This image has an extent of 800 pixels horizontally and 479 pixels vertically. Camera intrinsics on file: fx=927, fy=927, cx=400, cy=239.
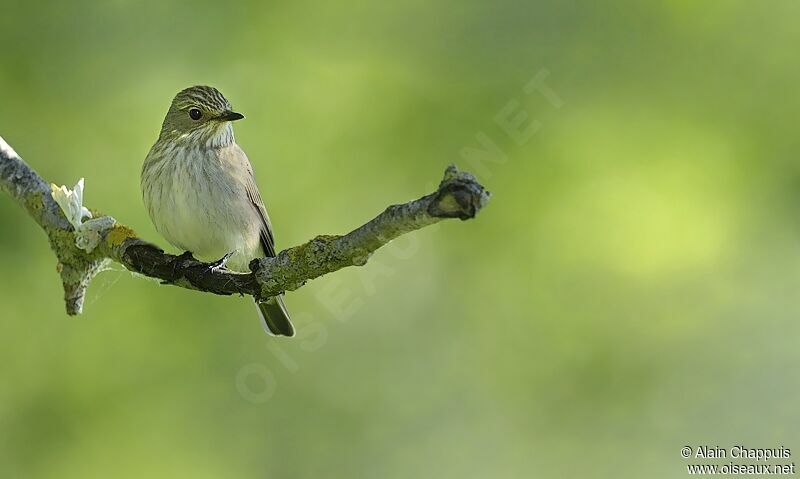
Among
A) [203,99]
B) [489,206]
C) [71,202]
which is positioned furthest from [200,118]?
[489,206]

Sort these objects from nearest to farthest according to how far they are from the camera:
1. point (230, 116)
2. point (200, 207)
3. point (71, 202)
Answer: point (71, 202) → point (200, 207) → point (230, 116)

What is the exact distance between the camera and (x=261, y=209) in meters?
6.39

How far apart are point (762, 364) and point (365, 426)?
3.01m

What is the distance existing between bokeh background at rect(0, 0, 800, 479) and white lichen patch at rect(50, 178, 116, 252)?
128cm

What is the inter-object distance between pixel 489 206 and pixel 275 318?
1719 mm

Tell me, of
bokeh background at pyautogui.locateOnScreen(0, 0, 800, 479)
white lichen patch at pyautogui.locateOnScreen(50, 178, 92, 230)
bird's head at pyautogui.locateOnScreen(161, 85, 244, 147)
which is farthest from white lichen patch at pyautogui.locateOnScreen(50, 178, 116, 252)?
bokeh background at pyautogui.locateOnScreen(0, 0, 800, 479)

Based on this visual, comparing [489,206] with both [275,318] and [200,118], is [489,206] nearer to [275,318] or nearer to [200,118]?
[275,318]

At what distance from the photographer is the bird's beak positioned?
19.8 feet

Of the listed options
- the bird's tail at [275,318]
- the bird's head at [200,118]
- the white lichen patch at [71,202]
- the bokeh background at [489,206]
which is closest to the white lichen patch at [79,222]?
the white lichen patch at [71,202]

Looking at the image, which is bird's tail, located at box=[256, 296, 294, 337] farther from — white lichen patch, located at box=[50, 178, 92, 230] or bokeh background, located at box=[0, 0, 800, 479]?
white lichen patch, located at box=[50, 178, 92, 230]

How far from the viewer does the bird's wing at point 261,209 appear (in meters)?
6.31

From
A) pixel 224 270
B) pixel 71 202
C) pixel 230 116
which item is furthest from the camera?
pixel 230 116

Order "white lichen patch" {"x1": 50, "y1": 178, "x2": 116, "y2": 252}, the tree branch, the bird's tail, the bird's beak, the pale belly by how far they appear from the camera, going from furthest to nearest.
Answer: the bird's tail < the bird's beak < the pale belly < "white lichen patch" {"x1": 50, "y1": 178, "x2": 116, "y2": 252} < the tree branch

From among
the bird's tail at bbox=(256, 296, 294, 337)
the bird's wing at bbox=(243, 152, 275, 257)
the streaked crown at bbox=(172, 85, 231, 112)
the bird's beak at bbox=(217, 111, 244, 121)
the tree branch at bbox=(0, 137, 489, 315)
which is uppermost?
the streaked crown at bbox=(172, 85, 231, 112)
